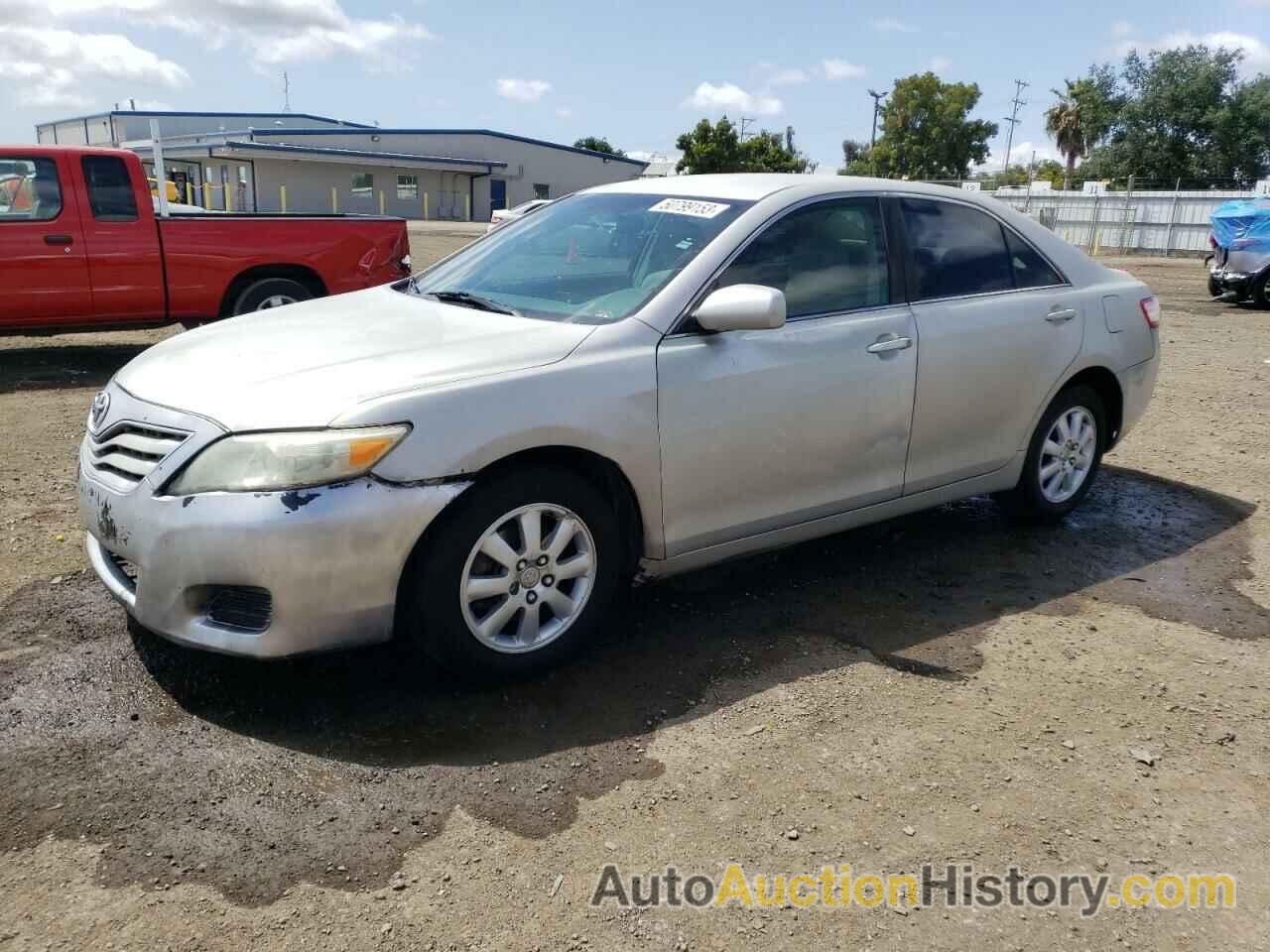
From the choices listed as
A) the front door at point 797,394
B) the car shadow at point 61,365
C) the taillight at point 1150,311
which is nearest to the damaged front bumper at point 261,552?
the front door at point 797,394

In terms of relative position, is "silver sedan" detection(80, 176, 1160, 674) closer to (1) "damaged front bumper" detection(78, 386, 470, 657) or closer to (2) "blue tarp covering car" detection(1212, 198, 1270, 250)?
(1) "damaged front bumper" detection(78, 386, 470, 657)

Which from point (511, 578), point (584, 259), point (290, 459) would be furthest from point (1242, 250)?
point (290, 459)

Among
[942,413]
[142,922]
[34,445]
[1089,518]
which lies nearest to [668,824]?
[142,922]

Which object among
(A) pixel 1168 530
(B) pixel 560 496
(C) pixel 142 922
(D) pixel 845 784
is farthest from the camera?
(A) pixel 1168 530

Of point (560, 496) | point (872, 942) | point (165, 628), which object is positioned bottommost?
point (872, 942)

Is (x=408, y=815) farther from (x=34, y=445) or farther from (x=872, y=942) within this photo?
(x=34, y=445)

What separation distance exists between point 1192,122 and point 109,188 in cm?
4884

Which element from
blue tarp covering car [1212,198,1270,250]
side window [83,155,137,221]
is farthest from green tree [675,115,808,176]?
side window [83,155,137,221]

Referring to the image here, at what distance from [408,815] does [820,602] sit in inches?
80.8

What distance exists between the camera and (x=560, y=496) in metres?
3.41

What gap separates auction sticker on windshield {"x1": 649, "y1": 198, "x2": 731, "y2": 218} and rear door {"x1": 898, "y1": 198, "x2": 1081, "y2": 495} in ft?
3.02

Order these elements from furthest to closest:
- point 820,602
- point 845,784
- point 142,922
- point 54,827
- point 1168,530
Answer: point 1168,530
point 820,602
point 845,784
point 54,827
point 142,922

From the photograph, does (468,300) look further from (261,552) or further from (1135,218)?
(1135,218)

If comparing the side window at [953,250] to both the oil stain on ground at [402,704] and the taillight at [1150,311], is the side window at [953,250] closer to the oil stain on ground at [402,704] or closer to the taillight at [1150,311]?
the taillight at [1150,311]
